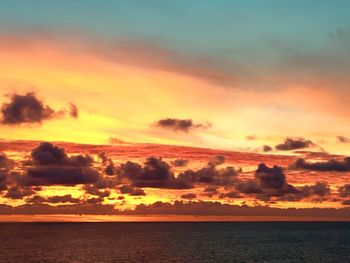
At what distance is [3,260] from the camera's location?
18962cm

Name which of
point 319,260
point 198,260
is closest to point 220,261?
point 198,260

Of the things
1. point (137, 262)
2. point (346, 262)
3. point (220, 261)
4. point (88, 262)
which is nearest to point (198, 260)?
point (220, 261)

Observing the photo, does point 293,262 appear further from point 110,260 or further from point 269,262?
point 110,260

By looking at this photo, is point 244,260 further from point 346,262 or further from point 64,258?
point 64,258

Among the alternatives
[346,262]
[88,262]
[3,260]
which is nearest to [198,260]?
[88,262]

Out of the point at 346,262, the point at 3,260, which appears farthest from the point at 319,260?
the point at 3,260

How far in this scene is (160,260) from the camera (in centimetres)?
18750

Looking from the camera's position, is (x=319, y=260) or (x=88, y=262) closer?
(x=88, y=262)

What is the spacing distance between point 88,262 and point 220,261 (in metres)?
48.2

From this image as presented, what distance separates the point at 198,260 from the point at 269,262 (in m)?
26.3

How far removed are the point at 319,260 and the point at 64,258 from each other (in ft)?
321

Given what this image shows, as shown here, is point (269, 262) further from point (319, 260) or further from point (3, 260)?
point (3, 260)

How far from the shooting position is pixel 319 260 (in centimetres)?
19950

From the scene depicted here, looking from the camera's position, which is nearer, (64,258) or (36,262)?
(36,262)
